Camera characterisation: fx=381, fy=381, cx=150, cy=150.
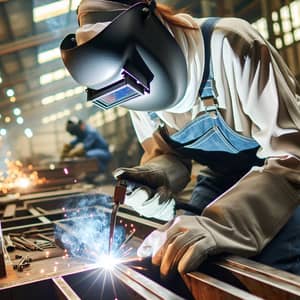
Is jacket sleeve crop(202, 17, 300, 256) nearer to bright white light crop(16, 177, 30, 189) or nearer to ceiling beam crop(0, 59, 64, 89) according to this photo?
bright white light crop(16, 177, 30, 189)

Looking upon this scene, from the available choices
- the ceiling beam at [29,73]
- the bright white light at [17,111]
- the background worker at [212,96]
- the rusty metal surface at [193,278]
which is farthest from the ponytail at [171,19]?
the bright white light at [17,111]

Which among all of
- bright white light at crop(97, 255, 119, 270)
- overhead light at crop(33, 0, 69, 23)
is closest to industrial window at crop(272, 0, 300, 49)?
overhead light at crop(33, 0, 69, 23)

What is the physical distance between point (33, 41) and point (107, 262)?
288 inches

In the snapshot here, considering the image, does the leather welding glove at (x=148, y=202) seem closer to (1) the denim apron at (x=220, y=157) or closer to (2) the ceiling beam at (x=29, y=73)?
(1) the denim apron at (x=220, y=157)

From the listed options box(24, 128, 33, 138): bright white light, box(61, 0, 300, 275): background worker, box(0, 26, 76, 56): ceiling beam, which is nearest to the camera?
box(61, 0, 300, 275): background worker

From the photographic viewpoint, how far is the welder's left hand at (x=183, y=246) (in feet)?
3.16

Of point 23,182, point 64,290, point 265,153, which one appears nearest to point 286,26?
point 23,182

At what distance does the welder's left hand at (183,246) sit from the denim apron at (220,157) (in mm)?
257

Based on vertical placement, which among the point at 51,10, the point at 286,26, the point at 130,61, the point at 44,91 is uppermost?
the point at 51,10

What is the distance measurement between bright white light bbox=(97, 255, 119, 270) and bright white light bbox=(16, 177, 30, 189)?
11.3 feet

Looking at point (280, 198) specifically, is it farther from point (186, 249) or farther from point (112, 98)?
point (112, 98)

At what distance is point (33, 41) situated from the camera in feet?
25.2

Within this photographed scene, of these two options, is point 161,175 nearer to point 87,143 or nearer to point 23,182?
point 23,182

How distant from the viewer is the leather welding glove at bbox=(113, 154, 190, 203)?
1400 millimetres
